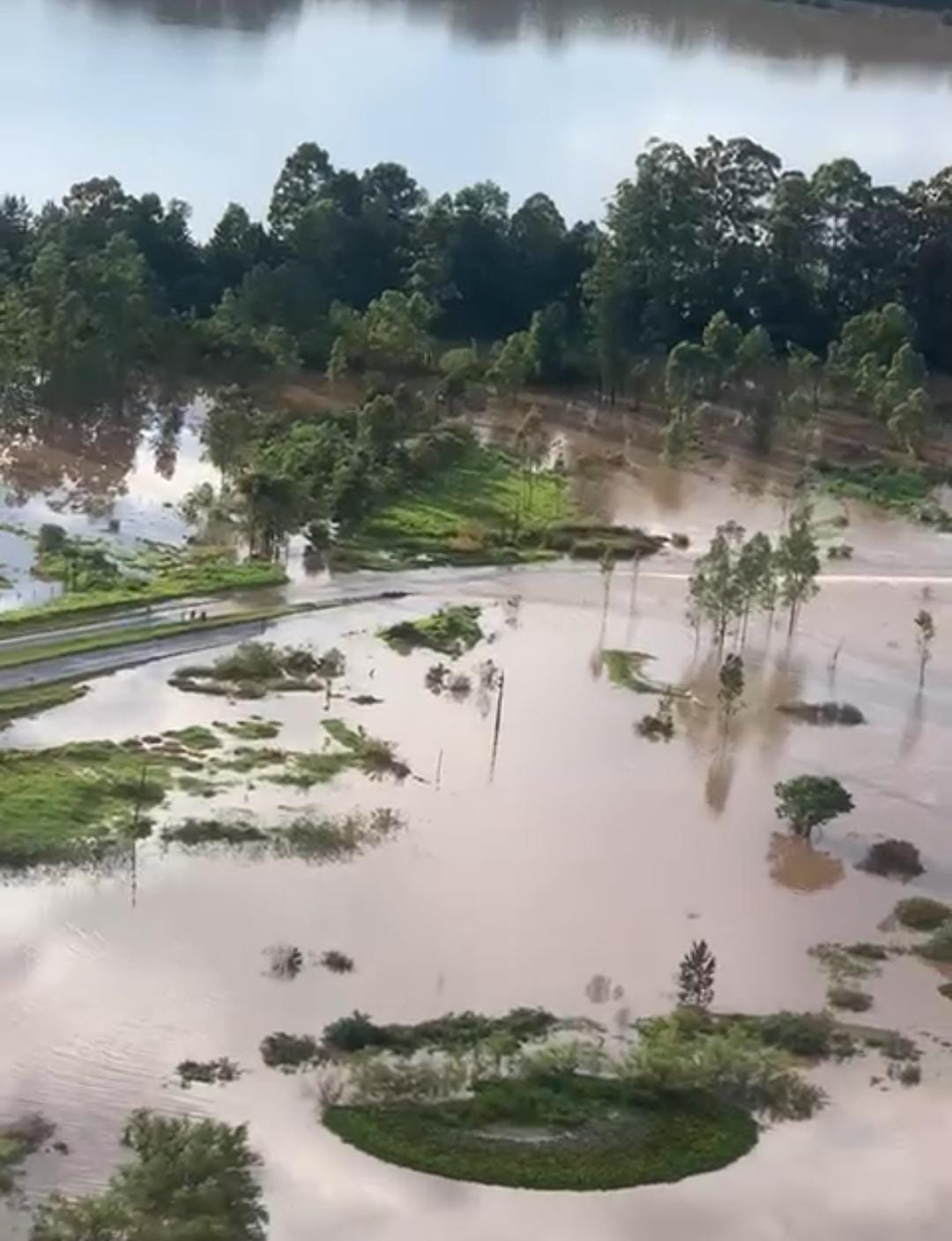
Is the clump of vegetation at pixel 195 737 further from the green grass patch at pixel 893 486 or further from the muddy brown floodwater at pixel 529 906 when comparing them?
the green grass patch at pixel 893 486

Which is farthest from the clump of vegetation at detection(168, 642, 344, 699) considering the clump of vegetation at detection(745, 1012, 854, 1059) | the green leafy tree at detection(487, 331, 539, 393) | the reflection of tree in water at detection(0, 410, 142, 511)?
the green leafy tree at detection(487, 331, 539, 393)

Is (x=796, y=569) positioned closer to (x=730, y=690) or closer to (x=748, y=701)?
(x=748, y=701)

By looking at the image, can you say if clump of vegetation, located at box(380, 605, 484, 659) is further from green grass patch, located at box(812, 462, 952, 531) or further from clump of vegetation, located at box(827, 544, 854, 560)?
green grass patch, located at box(812, 462, 952, 531)

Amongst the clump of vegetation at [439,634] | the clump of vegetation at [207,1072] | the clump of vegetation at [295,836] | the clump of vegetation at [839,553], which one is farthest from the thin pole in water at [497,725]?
the clump of vegetation at [839,553]

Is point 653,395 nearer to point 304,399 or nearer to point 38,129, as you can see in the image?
point 304,399

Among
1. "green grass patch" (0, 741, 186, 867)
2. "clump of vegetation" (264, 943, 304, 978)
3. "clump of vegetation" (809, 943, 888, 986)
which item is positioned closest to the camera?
"clump of vegetation" (264, 943, 304, 978)
